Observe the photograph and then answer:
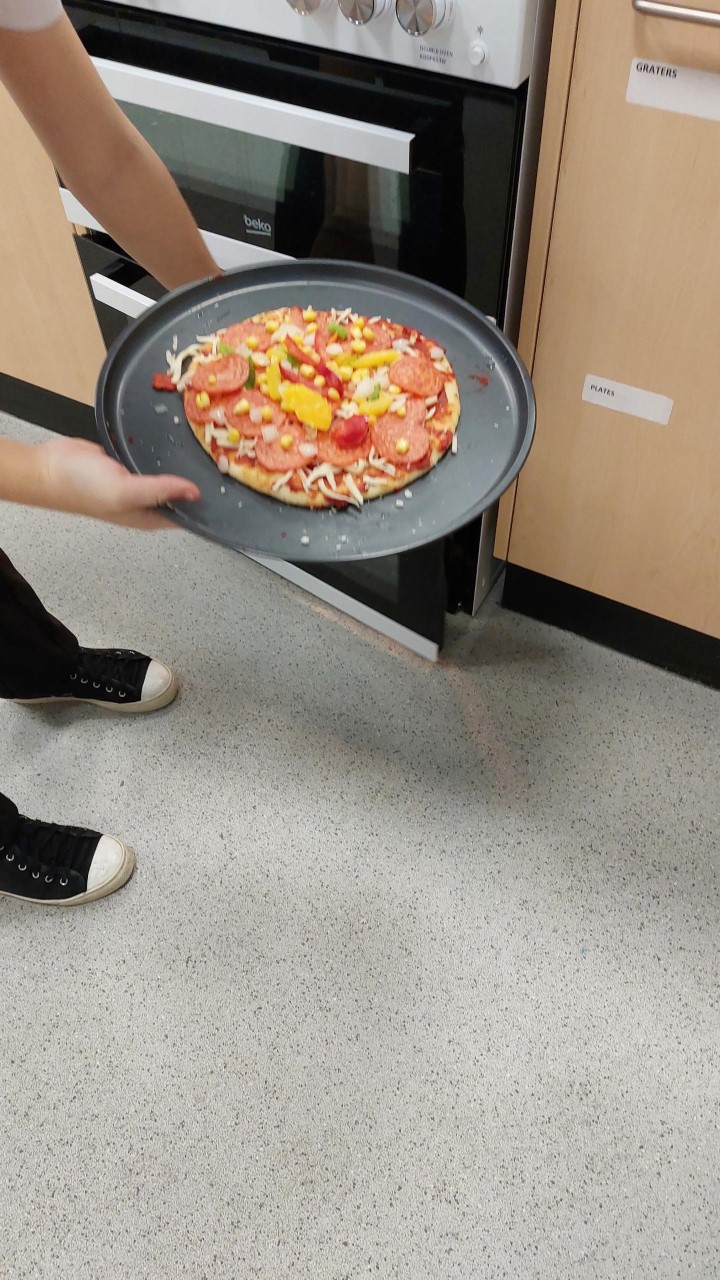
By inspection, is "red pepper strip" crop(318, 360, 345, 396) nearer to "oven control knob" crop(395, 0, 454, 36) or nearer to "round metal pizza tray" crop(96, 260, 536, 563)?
"round metal pizza tray" crop(96, 260, 536, 563)

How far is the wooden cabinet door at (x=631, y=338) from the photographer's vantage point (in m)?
0.98

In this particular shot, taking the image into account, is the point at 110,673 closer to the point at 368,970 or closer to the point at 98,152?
the point at 368,970

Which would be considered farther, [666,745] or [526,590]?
[526,590]

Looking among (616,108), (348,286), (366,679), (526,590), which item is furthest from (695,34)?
(366,679)

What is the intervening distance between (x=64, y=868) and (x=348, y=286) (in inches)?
35.5

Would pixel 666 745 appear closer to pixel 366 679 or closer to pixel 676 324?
pixel 366 679

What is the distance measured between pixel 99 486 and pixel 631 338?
724 mm

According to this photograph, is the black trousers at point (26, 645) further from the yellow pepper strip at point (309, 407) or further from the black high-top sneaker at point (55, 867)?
the yellow pepper strip at point (309, 407)

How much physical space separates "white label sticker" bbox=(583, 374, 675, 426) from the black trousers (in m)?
0.85

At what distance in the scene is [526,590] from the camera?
1.66 m

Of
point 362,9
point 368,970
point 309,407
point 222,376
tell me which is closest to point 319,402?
point 309,407

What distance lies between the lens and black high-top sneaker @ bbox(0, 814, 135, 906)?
1.34 meters

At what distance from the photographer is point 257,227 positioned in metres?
1.34

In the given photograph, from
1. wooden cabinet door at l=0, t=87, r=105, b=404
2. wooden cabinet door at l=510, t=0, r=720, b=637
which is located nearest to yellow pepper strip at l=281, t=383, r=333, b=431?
wooden cabinet door at l=510, t=0, r=720, b=637
